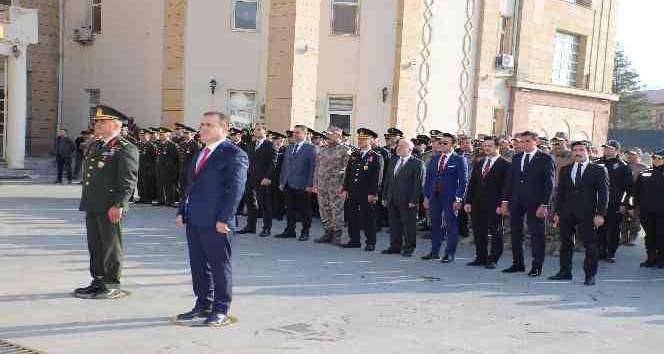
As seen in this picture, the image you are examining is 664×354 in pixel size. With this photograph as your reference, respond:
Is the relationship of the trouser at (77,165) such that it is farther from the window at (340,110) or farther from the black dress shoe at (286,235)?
the black dress shoe at (286,235)

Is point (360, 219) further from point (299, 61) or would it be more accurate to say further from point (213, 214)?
point (299, 61)

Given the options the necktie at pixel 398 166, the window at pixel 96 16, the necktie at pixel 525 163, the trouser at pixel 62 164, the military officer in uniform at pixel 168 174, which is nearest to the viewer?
the necktie at pixel 525 163

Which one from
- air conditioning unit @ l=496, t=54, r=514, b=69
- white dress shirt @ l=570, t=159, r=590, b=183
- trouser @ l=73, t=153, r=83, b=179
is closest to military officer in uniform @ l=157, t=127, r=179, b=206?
trouser @ l=73, t=153, r=83, b=179

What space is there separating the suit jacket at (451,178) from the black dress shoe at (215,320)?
522 centimetres

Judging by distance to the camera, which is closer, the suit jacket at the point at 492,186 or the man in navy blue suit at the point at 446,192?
the suit jacket at the point at 492,186

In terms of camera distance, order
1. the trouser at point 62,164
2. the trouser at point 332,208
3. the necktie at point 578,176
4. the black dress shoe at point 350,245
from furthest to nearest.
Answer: the trouser at point 62,164, the trouser at point 332,208, the black dress shoe at point 350,245, the necktie at point 578,176

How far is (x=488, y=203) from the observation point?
10.7 m

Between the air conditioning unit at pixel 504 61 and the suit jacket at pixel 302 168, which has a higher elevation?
the air conditioning unit at pixel 504 61

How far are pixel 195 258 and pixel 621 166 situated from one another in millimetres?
8754

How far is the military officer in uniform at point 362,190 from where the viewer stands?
1179 cm

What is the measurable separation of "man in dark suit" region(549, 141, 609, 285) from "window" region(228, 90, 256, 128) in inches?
503

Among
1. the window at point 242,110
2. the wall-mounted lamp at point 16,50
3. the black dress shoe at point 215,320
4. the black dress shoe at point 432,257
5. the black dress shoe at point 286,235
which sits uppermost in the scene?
the wall-mounted lamp at point 16,50

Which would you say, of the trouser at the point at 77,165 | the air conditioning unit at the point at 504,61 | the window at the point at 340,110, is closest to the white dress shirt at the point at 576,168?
the window at the point at 340,110

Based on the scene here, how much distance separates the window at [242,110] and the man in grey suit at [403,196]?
1031cm
